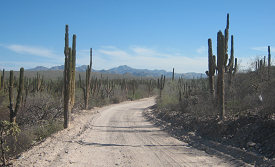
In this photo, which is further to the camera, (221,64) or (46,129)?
(221,64)

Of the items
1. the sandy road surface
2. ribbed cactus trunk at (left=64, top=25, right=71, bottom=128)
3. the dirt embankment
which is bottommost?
the sandy road surface

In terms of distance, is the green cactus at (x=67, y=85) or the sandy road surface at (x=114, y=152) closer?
the sandy road surface at (x=114, y=152)

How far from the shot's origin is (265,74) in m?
14.6

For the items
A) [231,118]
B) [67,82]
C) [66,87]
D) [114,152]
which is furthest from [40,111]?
[231,118]

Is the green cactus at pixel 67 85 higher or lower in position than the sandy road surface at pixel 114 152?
higher

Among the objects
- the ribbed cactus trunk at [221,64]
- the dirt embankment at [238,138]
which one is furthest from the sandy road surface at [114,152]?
the ribbed cactus trunk at [221,64]

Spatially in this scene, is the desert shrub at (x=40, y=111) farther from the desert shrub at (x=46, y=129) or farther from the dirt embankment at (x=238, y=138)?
the dirt embankment at (x=238, y=138)

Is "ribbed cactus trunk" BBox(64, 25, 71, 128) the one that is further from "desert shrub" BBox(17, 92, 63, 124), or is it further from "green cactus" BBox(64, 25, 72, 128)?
"desert shrub" BBox(17, 92, 63, 124)

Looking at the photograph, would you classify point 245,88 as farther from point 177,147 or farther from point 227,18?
point 177,147

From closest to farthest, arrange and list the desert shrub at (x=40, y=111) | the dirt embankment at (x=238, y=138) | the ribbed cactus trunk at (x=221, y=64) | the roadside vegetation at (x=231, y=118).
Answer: the dirt embankment at (x=238, y=138), the roadside vegetation at (x=231, y=118), the ribbed cactus trunk at (x=221, y=64), the desert shrub at (x=40, y=111)

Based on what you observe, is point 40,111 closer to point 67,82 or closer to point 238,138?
point 67,82

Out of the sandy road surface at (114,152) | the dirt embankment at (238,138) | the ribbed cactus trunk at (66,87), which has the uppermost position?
the ribbed cactus trunk at (66,87)

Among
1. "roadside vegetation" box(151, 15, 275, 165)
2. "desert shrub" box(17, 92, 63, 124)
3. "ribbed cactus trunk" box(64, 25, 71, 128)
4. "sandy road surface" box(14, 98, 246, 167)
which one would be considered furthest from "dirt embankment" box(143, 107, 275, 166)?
"desert shrub" box(17, 92, 63, 124)

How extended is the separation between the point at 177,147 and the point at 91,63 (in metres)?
16.5
